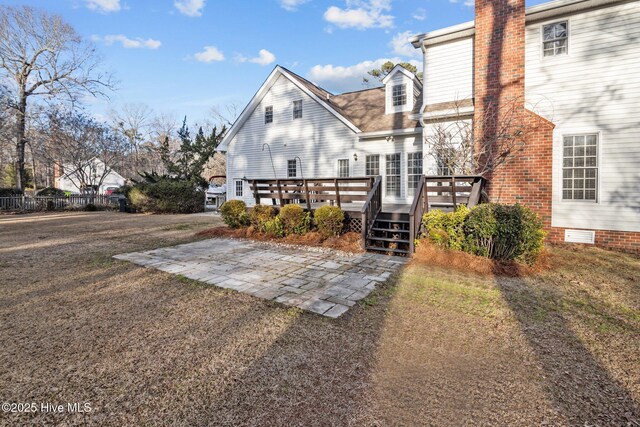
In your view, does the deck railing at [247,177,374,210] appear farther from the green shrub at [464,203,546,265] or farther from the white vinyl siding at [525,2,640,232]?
the white vinyl siding at [525,2,640,232]

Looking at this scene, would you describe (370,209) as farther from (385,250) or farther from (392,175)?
(392,175)

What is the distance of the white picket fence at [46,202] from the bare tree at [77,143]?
1.00 meters

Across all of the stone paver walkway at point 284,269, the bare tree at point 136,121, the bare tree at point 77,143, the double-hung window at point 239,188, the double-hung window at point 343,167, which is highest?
the bare tree at point 136,121

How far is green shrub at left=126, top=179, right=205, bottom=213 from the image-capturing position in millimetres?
17312

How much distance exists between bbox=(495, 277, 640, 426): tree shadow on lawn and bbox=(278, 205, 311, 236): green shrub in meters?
5.36

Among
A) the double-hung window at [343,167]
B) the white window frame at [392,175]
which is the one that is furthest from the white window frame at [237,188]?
the white window frame at [392,175]

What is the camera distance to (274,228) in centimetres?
862

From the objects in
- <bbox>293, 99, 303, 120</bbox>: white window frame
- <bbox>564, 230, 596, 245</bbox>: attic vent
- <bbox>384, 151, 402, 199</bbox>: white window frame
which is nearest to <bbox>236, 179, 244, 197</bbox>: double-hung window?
<bbox>293, 99, 303, 120</bbox>: white window frame

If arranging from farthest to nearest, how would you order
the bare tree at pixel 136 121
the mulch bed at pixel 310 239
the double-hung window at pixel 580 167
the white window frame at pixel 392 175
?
the bare tree at pixel 136 121, the white window frame at pixel 392 175, the double-hung window at pixel 580 167, the mulch bed at pixel 310 239

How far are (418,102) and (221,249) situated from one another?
957cm

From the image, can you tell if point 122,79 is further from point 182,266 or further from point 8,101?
point 182,266

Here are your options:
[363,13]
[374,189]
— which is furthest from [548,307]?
[363,13]

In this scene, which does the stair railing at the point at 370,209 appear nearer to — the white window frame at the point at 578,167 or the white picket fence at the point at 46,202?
the white window frame at the point at 578,167

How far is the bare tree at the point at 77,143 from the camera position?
65.2 ft
